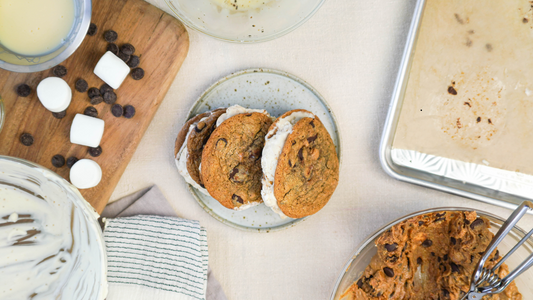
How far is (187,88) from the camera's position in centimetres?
133

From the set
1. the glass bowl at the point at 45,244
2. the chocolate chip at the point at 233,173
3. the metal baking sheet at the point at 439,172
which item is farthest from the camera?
the metal baking sheet at the point at 439,172

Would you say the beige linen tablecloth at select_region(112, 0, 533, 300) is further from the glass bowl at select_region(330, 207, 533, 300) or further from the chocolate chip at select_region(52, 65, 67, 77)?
the chocolate chip at select_region(52, 65, 67, 77)

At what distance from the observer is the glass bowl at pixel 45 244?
1.04m

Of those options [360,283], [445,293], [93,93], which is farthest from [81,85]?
[445,293]

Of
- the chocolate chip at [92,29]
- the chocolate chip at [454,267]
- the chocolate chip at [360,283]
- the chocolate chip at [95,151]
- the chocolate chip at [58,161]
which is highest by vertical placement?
the chocolate chip at [92,29]

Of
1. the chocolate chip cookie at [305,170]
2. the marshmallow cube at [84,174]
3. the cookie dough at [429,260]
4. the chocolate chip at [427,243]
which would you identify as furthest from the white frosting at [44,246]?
the chocolate chip at [427,243]

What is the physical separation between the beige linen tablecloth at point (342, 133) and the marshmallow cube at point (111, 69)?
19 centimetres

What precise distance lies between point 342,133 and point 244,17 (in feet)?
1.86

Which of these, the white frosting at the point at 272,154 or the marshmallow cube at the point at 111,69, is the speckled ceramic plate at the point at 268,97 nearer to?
the white frosting at the point at 272,154

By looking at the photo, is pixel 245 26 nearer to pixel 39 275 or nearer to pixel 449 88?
pixel 449 88

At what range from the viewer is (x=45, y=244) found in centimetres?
113

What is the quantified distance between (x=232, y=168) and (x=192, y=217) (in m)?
0.33

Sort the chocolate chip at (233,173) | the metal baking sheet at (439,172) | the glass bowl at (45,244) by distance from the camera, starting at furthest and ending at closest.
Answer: the metal baking sheet at (439,172)
the chocolate chip at (233,173)
the glass bowl at (45,244)

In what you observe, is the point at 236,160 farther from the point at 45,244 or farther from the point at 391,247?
the point at 45,244
